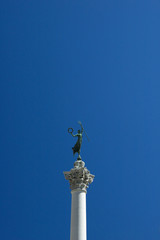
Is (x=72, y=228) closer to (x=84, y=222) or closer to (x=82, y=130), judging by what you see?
(x=84, y=222)

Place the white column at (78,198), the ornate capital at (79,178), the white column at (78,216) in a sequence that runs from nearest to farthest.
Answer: the white column at (78,216) < the white column at (78,198) < the ornate capital at (79,178)

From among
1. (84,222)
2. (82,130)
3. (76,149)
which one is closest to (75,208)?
(84,222)

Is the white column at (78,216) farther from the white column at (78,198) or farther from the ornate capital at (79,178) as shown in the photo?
the ornate capital at (79,178)

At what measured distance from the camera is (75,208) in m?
28.6

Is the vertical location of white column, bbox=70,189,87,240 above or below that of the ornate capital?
below

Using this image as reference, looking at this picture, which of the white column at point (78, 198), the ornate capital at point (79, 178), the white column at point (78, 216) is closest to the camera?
the white column at point (78, 216)

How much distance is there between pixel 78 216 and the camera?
27.9 metres

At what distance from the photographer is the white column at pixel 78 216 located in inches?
1060

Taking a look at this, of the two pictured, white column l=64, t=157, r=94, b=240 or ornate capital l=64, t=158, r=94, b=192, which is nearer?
white column l=64, t=157, r=94, b=240

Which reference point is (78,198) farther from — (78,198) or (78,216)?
(78,216)

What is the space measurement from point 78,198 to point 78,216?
205cm

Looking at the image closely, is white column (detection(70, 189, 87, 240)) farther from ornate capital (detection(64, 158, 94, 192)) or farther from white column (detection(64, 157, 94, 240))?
ornate capital (detection(64, 158, 94, 192))

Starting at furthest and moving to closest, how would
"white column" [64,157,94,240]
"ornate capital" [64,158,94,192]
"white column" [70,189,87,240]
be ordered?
"ornate capital" [64,158,94,192] < "white column" [64,157,94,240] < "white column" [70,189,87,240]

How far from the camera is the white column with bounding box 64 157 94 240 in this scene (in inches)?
1067
